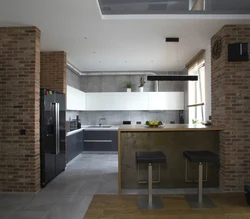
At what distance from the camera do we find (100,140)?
21.9 feet

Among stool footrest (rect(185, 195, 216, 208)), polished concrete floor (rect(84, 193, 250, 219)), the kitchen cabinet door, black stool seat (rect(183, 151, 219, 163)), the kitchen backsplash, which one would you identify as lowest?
polished concrete floor (rect(84, 193, 250, 219))

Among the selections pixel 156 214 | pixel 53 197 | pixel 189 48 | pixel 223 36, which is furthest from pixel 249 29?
pixel 53 197

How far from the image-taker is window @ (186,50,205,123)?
207 inches

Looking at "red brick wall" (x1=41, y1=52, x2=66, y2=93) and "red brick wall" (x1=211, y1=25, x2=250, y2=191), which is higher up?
"red brick wall" (x1=41, y1=52, x2=66, y2=93)

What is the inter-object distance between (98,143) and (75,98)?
1.63m

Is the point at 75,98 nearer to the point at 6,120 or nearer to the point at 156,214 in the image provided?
the point at 6,120

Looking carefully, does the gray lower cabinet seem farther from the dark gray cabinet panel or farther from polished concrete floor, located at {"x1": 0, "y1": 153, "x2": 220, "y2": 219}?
polished concrete floor, located at {"x1": 0, "y1": 153, "x2": 220, "y2": 219}

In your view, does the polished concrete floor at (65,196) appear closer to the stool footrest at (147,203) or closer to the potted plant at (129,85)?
the stool footrest at (147,203)

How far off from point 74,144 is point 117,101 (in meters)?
2.11

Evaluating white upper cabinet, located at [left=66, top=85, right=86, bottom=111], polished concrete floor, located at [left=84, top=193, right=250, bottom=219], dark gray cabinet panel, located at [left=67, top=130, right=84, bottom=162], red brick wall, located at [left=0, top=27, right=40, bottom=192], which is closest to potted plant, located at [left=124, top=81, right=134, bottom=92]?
white upper cabinet, located at [left=66, top=85, right=86, bottom=111]

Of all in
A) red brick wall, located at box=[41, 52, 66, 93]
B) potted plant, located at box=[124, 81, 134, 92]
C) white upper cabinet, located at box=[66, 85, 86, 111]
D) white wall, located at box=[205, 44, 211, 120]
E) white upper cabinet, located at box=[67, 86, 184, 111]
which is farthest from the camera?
potted plant, located at box=[124, 81, 134, 92]

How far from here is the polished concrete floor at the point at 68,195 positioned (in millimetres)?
2902

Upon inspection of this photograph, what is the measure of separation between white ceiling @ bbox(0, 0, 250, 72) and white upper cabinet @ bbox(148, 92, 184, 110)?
1631 millimetres

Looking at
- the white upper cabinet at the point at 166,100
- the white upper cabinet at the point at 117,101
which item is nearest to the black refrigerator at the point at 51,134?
the white upper cabinet at the point at 117,101
